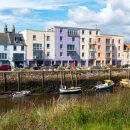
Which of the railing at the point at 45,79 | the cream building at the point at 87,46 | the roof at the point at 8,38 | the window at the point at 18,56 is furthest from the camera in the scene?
the cream building at the point at 87,46

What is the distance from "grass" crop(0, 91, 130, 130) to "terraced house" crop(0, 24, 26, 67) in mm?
64033

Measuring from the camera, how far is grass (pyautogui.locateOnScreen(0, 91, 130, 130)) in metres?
A: 10.7

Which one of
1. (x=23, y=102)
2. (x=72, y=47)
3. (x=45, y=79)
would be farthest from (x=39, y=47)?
(x=23, y=102)

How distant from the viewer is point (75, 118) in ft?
40.2

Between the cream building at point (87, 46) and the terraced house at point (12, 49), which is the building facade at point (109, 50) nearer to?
the cream building at point (87, 46)

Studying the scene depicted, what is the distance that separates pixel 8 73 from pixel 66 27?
43.2 meters

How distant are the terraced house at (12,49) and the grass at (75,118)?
64.0 metres

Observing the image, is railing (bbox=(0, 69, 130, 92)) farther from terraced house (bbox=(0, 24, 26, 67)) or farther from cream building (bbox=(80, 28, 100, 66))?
cream building (bbox=(80, 28, 100, 66))

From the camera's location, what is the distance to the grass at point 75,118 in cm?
1073

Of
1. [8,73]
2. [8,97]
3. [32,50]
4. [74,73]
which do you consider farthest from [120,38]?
[8,97]

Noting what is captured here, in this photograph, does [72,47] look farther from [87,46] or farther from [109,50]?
[109,50]

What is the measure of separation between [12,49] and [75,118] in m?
66.8

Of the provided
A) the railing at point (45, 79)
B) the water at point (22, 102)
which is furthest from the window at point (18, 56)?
the water at point (22, 102)

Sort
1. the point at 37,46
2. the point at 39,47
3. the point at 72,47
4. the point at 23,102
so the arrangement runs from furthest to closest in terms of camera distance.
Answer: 1. the point at 72,47
2. the point at 39,47
3. the point at 37,46
4. the point at 23,102
